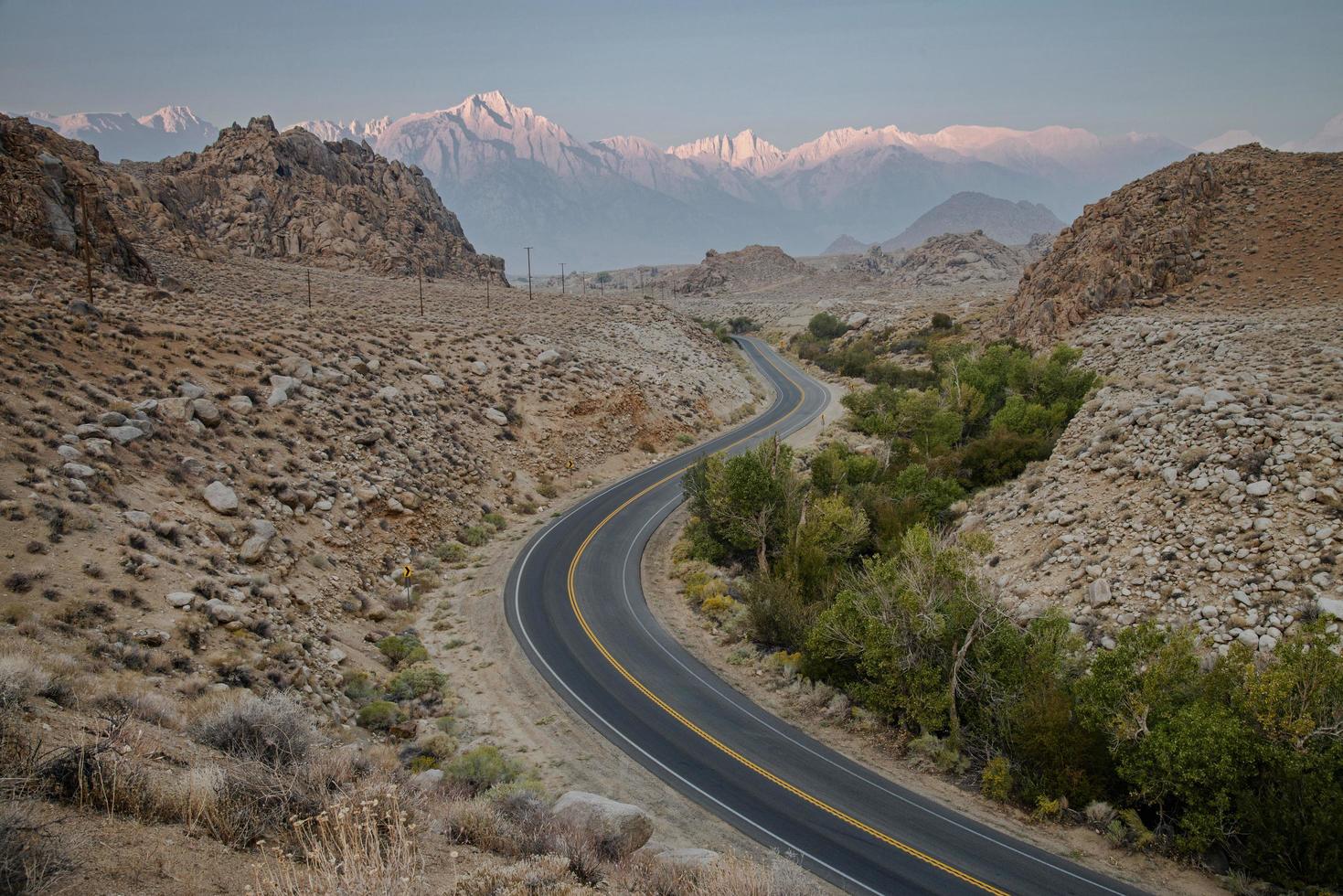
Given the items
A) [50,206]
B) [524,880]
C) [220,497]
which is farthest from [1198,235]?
[50,206]

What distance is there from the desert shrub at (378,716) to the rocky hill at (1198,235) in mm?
53058

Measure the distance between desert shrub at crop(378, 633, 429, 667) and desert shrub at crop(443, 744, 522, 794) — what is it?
5.78m

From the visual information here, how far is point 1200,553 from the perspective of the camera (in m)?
21.4

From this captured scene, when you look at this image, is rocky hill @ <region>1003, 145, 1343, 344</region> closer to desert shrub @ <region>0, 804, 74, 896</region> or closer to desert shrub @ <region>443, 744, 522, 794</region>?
desert shrub @ <region>443, 744, 522, 794</region>

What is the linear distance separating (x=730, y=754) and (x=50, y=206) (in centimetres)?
4863

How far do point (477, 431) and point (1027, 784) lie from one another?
1317 inches

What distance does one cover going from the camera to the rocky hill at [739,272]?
587ft

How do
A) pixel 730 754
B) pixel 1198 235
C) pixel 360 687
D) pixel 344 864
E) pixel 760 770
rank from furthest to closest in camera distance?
pixel 1198 235 < pixel 360 687 < pixel 730 754 < pixel 760 770 < pixel 344 864

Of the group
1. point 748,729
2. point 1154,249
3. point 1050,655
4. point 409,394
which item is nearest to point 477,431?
point 409,394

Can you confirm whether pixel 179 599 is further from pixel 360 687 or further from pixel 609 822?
pixel 609 822

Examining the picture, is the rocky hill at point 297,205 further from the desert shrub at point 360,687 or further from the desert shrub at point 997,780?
the desert shrub at point 997,780

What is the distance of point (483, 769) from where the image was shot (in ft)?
52.7

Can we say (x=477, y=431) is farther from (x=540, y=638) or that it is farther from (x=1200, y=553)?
(x=1200, y=553)

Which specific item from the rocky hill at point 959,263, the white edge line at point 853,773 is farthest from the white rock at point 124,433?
the rocky hill at point 959,263
